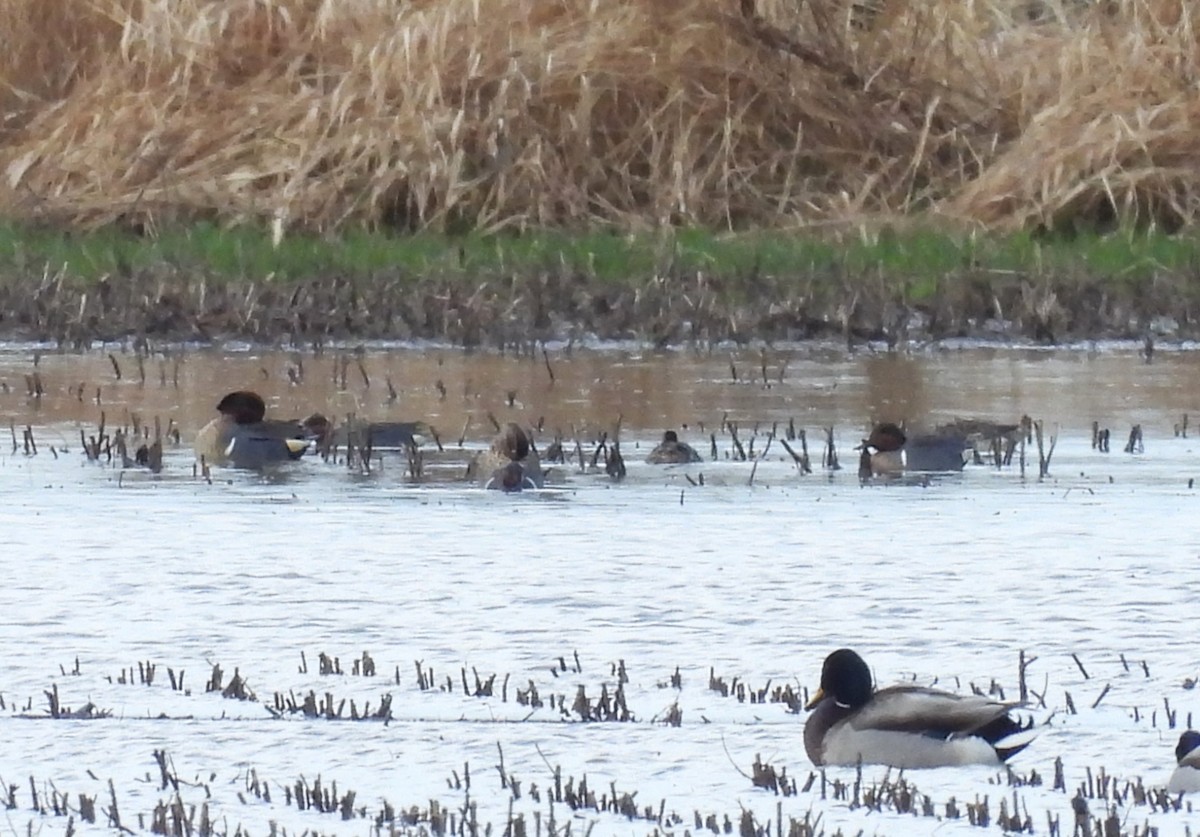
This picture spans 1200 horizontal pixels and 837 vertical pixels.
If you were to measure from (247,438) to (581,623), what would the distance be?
2622 mm

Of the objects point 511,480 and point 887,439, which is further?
point 887,439

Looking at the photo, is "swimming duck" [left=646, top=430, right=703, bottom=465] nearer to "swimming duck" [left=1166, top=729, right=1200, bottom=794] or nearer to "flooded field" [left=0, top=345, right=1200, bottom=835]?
"flooded field" [left=0, top=345, right=1200, bottom=835]

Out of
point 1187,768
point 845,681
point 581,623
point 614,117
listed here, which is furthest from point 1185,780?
point 614,117

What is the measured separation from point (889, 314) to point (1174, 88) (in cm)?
370

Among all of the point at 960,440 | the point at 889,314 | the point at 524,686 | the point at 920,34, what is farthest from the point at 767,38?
the point at 524,686

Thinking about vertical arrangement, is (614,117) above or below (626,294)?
above

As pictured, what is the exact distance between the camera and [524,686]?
5.18 metres

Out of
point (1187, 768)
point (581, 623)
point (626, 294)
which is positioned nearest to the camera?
point (1187, 768)

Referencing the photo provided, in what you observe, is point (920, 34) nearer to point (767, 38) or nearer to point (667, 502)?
point (767, 38)

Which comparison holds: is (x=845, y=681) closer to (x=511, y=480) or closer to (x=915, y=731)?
(x=915, y=731)

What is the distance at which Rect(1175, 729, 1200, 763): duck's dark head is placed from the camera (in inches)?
170

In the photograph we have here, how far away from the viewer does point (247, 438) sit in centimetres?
815

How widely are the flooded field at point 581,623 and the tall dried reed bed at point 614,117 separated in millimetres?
4968

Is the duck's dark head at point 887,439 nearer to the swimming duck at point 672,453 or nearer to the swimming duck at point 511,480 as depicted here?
the swimming duck at point 672,453
